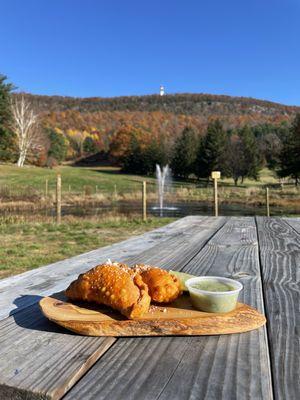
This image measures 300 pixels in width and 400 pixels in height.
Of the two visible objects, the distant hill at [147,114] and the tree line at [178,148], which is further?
the distant hill at [147,114]

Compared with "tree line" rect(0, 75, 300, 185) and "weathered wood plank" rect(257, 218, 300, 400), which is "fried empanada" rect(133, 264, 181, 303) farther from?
"tree line" rect(0, 75, 300, 185)

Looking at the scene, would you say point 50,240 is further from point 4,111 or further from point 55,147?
point 55,147

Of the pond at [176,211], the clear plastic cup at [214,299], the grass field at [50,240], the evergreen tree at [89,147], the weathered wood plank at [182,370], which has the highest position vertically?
the evergreen tree at [89,147]

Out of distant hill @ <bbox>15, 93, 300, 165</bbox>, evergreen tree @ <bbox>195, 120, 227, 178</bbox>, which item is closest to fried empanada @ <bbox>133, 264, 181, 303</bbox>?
evergreen tree @ <bbox>195, 120, 227, 178</bbox>

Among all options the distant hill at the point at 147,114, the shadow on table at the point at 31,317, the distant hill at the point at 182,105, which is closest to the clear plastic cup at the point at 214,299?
the shadow on table at the point at 31,317

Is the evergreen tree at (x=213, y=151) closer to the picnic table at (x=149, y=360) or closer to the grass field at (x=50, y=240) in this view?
the grass field at (x=50, y=240)

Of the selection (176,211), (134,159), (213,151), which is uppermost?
(213,151)

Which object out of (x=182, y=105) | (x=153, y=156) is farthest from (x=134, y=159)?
(x=182, y=105)
